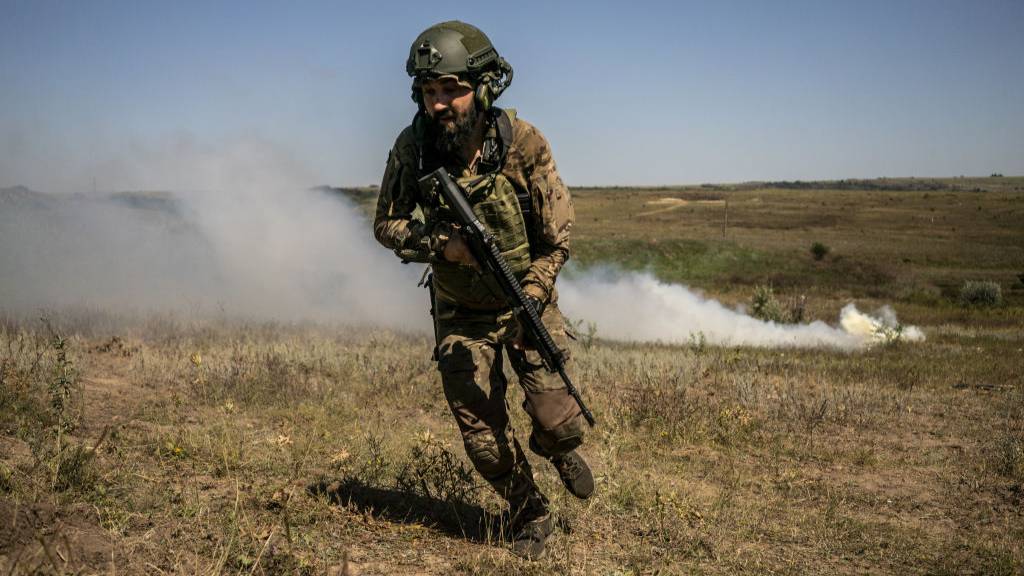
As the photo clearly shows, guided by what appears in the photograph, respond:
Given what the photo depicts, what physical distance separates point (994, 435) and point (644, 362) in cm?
422

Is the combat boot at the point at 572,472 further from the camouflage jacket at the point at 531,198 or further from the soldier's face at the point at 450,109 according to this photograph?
the soldier's face at the point at 450,109

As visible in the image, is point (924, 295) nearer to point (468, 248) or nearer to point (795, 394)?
point (795, 394)

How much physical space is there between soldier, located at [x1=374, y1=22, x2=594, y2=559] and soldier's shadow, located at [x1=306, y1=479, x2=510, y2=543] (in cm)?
32

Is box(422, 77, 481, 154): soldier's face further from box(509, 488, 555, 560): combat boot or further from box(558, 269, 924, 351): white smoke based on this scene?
box(558, 269, 924, 351): white smoke

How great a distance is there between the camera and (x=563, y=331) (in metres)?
4.36

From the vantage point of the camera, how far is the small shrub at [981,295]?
23734 millimetres

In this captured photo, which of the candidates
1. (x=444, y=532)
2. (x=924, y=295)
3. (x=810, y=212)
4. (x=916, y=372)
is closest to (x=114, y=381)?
(x=444, y=532)

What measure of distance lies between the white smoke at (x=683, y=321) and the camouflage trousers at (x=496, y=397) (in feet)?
41.5

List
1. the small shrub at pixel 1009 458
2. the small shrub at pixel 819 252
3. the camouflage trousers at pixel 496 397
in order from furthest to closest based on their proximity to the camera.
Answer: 1. the small shrub at pixel 819 252
2. the small shrub at pixel 1009 458
3. the camouflage trousers at pixel 496 397

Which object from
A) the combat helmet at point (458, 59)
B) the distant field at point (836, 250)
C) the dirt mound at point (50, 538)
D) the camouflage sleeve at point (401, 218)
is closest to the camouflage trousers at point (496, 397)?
the camouflage sleeve at point (401, 218)

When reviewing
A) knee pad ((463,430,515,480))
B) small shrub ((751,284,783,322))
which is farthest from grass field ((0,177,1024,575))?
small shrub ((751,284,783,322))

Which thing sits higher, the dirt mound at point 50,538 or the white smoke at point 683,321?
the dirt mound at point 50,538

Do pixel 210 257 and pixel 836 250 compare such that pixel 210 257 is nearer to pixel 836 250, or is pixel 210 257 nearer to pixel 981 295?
pixel 981 295

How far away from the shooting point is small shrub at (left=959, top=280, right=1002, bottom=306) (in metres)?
23.7
